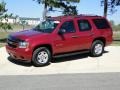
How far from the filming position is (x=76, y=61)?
46.4ft

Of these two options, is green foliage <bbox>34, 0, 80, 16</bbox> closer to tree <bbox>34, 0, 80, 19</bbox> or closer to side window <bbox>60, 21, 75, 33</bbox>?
tree <bbox>34, 0, 80, 19</bbox>

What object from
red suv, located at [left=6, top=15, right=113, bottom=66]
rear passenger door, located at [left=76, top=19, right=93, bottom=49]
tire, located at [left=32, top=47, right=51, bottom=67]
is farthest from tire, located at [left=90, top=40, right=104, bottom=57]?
tire, located at [left=32, top=47, right=51, bottom=67]

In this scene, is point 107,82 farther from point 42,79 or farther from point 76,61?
point 76,61

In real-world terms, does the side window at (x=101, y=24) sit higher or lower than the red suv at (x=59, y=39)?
higher

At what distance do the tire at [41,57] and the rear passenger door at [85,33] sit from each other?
1741mm

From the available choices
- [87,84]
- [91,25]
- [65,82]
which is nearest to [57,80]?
[65,82]

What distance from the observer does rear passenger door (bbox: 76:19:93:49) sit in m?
14.3

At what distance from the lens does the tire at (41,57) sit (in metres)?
12.8

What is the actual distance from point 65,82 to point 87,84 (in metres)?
0.67

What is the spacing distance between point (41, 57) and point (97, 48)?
10.4 feet

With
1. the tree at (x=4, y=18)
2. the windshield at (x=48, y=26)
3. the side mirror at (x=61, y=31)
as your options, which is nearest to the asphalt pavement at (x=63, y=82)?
the side mirror at (x=61, y=31)

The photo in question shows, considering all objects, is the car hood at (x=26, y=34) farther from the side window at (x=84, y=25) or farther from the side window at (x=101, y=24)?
the side window at (x=101, y=24)

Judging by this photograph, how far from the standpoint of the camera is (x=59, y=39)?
530 inches

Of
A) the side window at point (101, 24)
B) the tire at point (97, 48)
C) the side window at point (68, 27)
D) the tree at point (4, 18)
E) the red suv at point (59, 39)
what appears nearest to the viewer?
the red suv at point (59, 39)
